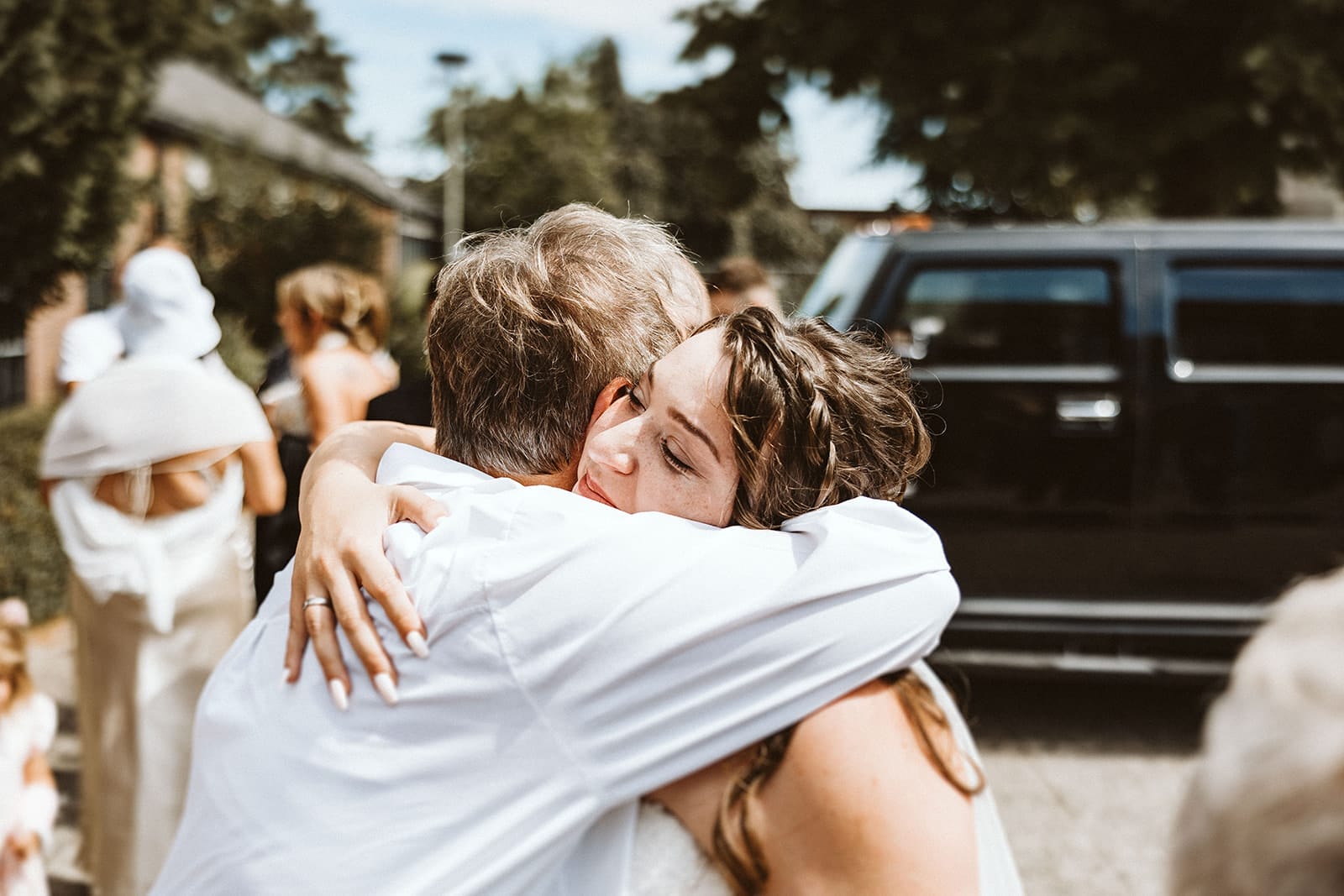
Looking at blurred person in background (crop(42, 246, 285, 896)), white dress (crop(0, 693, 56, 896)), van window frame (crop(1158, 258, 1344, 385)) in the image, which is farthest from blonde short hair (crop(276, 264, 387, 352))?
van window frame (crop(1158, 258, 1344, 385))

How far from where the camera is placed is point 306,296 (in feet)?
14.5

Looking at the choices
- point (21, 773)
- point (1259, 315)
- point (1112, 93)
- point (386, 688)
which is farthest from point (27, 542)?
point (1112, 93)

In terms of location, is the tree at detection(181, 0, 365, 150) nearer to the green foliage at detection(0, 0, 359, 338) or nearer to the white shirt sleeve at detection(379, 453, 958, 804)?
the green foliage at detection(0, 0, 359, 338)

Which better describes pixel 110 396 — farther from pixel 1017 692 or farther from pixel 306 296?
pixel 1017 692

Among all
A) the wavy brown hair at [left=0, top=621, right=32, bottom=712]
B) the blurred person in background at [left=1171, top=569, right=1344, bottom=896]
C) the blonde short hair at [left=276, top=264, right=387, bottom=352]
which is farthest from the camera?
the blonde short hair at [left=276, top=264, right=387, bottom=352]

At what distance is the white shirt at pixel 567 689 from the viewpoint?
116 centimetres

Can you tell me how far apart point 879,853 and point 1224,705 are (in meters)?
0.53

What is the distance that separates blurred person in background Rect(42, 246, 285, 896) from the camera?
364cm

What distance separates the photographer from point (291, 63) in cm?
7156

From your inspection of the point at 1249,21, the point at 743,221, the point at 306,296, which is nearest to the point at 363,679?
the point at 306,296

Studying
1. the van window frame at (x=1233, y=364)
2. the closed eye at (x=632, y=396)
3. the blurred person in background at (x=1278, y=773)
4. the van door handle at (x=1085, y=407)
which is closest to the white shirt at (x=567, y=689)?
the closed eye at (x=632, y=396)

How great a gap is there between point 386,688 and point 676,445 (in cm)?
42

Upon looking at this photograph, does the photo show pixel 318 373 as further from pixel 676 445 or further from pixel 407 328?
pixel 407 328

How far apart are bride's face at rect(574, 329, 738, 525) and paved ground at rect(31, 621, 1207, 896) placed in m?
2.36
